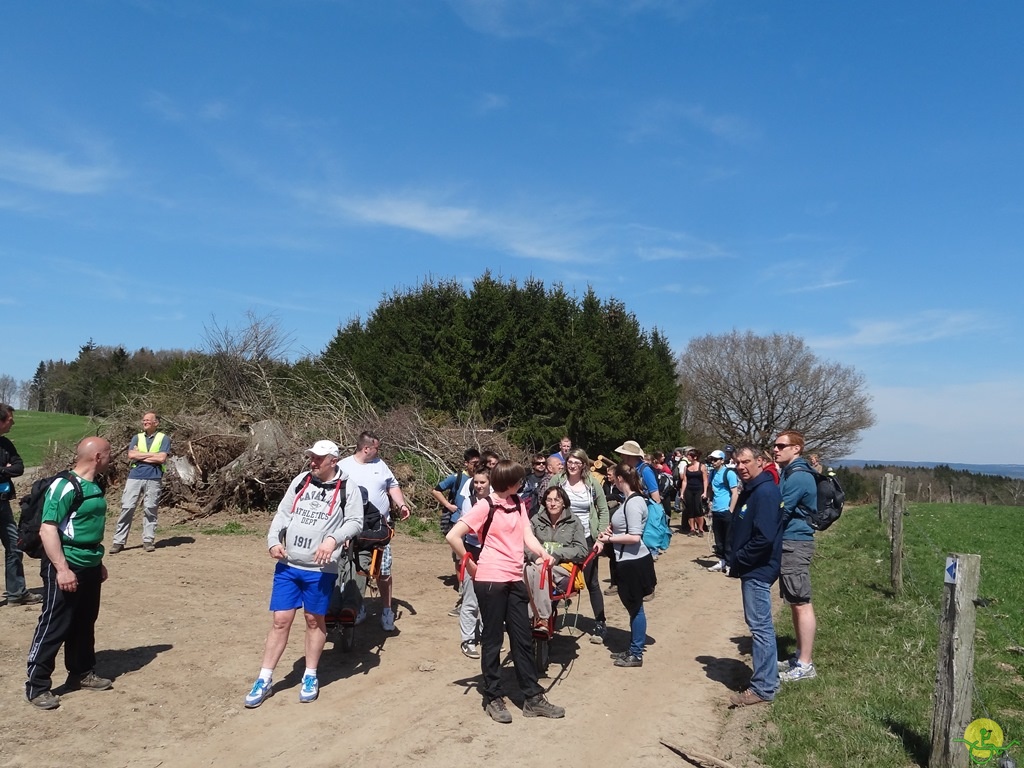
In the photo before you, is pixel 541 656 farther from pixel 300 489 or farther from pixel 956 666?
pixel 956 666

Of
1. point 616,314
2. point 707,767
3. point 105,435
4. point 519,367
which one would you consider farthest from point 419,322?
point 707,767

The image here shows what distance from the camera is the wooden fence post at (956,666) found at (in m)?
4.13

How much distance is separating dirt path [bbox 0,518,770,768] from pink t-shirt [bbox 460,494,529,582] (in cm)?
Result: 103

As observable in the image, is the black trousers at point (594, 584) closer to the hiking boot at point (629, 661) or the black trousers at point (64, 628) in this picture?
the hiking boot at point (629, 661)

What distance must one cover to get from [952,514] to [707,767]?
73.4 ft

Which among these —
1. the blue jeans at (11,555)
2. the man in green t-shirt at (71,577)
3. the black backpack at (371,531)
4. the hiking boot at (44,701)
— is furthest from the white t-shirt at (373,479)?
the blue jeans at (11,555)

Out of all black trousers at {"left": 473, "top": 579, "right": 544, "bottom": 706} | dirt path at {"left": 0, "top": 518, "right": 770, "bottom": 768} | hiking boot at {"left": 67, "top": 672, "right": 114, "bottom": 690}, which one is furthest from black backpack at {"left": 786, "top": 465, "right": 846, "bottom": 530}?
hiking boot at {"left": 67, "top": 672, "right": 114, "bottom": 690}

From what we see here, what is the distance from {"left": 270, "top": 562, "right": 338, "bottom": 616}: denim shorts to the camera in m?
5.28

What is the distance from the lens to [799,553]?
6070 mm

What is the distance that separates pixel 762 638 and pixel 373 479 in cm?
387

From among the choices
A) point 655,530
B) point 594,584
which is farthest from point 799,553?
point 594,584

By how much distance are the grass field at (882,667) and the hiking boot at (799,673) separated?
0.38ft

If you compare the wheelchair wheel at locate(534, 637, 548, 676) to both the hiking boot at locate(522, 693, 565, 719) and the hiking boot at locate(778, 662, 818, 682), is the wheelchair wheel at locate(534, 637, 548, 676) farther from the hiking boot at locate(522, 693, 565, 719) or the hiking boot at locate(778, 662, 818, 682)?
the hiking boot at locate(778, 662, 818, 682)

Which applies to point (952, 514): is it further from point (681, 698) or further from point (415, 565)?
point (681, 698)
